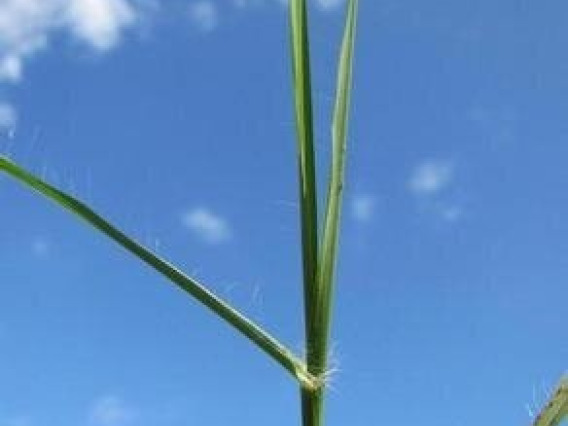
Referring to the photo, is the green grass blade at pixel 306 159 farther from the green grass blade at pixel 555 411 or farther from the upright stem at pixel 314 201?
the green grass blade at pixel 555 411

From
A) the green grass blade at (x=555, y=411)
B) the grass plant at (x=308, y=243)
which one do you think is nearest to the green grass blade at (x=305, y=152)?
the grass plant at (x=308, y=243)

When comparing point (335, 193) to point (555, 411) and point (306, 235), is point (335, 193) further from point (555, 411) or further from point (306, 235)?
point (555, 411)

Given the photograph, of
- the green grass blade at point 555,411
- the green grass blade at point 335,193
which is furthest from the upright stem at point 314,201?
the green grass blade at point 555,411

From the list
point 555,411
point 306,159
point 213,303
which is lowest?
point 555,411

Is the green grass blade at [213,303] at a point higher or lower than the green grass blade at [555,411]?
higher

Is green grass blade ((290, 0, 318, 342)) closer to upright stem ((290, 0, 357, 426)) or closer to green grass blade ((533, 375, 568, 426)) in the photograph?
upright stem ((290, 0, 357, 426))

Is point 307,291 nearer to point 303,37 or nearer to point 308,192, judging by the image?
point 308,192

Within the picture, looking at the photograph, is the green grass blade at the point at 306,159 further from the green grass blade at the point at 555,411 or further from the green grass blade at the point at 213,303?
the green grass blade at the point at 555,411

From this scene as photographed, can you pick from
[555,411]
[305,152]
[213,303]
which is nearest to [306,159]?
[305,152]
